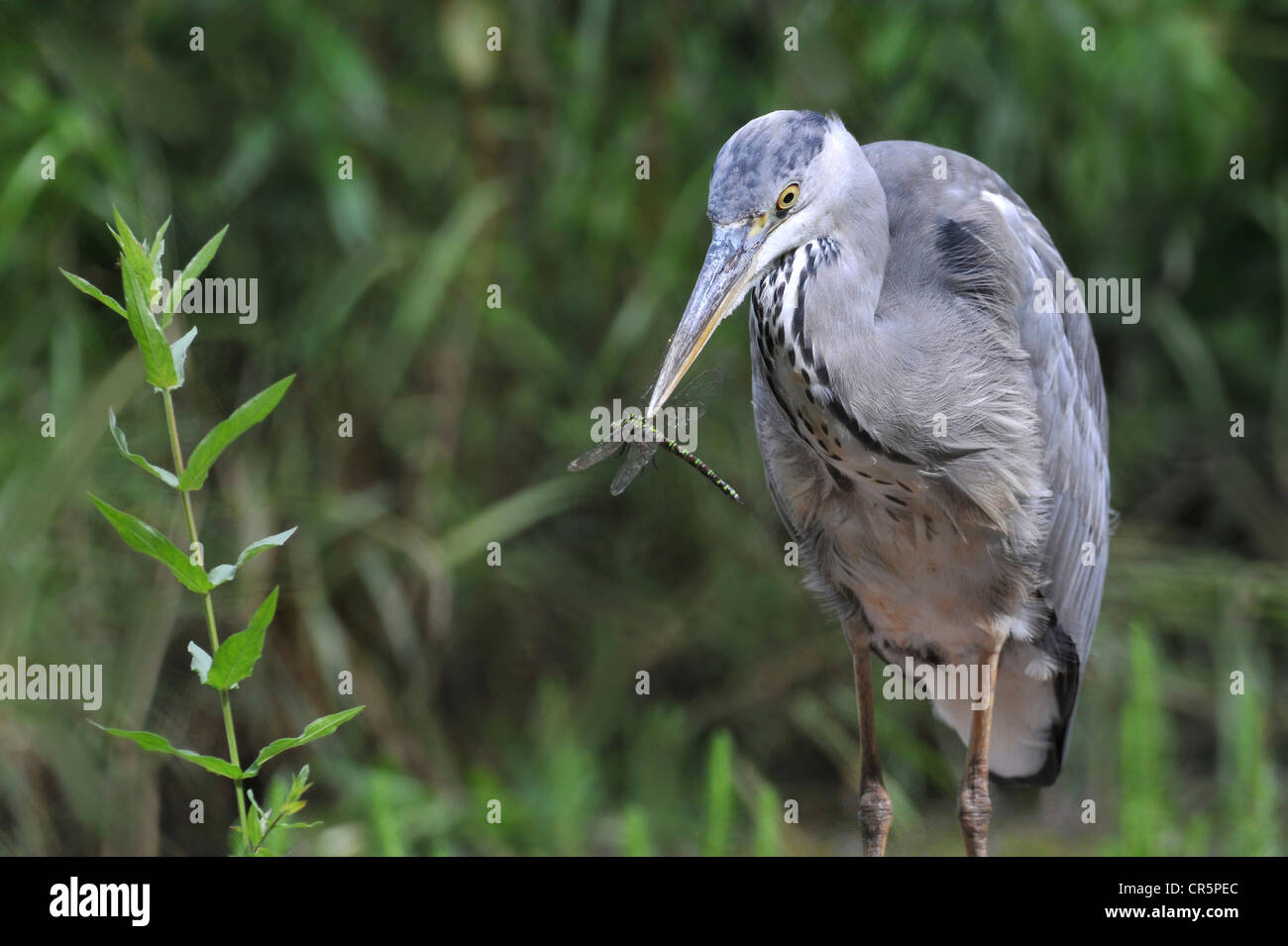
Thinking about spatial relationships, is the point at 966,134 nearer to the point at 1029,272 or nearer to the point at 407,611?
the point at 1029,272

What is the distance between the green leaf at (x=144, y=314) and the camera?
119 centimetres

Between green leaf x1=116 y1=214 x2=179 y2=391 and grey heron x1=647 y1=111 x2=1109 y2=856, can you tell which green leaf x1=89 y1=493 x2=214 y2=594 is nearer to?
green leaf x1=116 y1=214 x2=179 y2=391

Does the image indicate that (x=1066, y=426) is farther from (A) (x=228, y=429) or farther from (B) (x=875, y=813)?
(A) (x=228, y=429)

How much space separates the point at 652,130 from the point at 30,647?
2043mm

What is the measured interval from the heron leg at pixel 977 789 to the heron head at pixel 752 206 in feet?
2.93

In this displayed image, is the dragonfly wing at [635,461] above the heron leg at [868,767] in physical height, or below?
above

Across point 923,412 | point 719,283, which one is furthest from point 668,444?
point 923,412

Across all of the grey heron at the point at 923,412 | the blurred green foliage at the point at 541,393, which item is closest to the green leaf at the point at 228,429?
the grey heron at the point at 923,412

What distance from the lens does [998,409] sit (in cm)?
206

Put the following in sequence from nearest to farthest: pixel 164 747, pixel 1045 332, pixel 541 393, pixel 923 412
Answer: pixel 164 747 → pixel 923 412 → pixel 1045 332 → pixel 541 393

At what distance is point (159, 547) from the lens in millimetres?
1206

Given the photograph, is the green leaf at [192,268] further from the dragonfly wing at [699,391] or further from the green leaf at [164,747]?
the dragonfly wing at [699,391]

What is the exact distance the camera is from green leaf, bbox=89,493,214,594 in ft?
3.88

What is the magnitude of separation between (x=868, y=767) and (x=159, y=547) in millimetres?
1442
